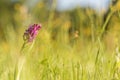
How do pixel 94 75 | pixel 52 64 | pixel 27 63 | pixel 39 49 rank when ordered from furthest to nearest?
pixel 39 49
pixel 27 63
pixel 52 64
pixel 94 75

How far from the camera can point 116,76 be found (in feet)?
5.58

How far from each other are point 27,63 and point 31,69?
269 millimetres

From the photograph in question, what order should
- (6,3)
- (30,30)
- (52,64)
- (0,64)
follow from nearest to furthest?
(30,30) → (52,64) → (0,64) → (6,3)

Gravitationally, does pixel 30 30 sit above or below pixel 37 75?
above

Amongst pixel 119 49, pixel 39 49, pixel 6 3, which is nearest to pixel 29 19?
pixel 39 49

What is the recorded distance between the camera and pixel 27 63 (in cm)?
235

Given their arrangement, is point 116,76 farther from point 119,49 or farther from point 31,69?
point 31,69

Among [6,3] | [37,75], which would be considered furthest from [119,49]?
[6,3]

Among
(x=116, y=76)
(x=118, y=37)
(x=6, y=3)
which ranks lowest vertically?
(x=116, y=76)

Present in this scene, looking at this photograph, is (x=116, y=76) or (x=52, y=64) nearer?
(x=116, y=76)

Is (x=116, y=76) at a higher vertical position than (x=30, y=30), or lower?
lower

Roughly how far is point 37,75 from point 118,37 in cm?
41

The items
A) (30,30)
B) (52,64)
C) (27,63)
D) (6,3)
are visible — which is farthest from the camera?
(6,3)

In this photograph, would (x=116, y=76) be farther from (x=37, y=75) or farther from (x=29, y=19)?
(x=29, y=19)
